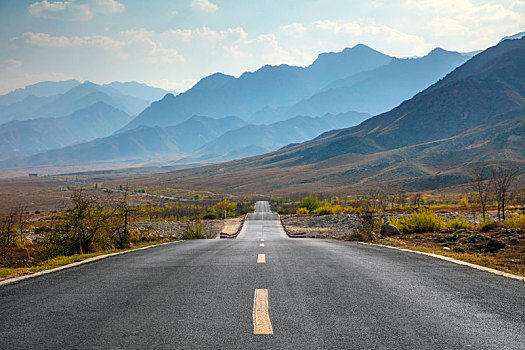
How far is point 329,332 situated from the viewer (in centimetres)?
456

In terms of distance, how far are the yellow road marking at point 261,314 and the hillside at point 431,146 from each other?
99.6m

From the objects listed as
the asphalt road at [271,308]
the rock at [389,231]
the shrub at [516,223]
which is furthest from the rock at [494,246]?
the rock at [389,231]

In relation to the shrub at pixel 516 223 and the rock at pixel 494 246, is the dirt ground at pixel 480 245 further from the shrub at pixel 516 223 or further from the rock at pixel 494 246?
the shrub at pixel 516 223

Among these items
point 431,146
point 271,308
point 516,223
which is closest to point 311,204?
point 516,223

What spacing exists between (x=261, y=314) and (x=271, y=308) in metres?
0.32

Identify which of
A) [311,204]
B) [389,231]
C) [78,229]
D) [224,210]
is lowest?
[224,210]

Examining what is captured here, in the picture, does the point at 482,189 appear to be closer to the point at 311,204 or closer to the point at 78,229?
the point at 311,204

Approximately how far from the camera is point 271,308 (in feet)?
17.9

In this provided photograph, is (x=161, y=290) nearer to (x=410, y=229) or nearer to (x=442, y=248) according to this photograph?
(x=442, y=248)

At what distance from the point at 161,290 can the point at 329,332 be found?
3.22m

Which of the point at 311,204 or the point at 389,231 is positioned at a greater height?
the point at 389,231

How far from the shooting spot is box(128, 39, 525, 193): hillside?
396ft

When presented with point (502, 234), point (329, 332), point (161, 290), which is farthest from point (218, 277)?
point (502, 234)

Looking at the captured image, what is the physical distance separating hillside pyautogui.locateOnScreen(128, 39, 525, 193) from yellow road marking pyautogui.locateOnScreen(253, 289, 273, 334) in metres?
99.6
